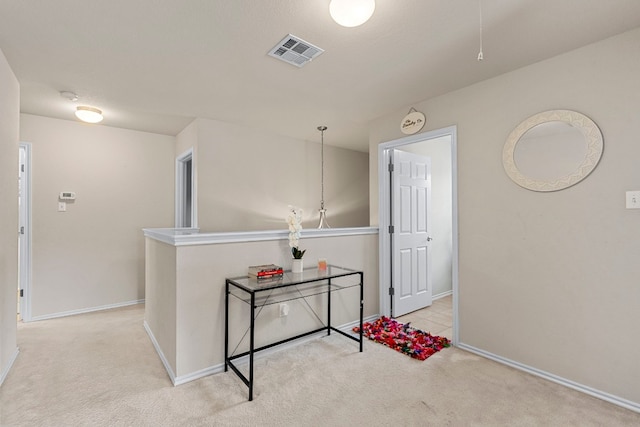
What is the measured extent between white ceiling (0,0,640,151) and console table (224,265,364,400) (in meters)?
1.67

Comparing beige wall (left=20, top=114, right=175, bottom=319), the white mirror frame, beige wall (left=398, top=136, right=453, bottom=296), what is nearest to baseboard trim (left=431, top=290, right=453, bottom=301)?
beige wall (left=398, top=136, right=453, bottom=296)

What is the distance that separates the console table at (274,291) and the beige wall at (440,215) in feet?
6.46

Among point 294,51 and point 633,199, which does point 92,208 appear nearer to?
point 294,51

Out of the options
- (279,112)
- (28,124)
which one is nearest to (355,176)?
(279,112)

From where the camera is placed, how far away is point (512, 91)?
2438 mm

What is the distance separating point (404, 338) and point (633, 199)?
A: 79.6 inches

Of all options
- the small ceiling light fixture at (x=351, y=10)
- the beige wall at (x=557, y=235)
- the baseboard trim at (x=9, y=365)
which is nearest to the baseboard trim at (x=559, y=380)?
the beige wall at (x=557, y=235)

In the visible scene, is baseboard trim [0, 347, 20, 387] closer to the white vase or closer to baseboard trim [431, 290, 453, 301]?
the white vase

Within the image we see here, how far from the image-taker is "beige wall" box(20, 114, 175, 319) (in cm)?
354

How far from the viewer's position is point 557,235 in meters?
2.22

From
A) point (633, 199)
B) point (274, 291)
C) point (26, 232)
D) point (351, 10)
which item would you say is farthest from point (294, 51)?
point (26, 232)

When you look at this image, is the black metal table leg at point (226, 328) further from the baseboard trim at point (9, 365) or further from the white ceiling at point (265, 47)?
the white ceiling at point (265, 47)

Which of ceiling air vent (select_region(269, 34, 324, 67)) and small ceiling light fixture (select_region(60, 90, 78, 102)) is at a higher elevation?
ceiling air vent (select_region(269, 34, 324, 67))

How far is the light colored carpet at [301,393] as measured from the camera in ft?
5.98
